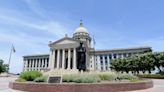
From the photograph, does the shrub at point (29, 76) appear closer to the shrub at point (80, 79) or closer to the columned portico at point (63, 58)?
the shrub at point (80, 79)

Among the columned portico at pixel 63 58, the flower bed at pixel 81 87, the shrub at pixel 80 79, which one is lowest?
the flower bed at pixel 81 87

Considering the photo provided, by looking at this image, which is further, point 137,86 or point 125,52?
point 125,52

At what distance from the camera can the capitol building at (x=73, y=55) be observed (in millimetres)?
74438

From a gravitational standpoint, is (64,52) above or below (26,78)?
above

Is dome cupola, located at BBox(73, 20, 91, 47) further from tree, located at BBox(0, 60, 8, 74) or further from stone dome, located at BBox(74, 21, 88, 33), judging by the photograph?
tree, located at BBox(0, 60, 8, 74)

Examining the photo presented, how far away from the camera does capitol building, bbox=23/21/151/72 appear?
74.4 metres

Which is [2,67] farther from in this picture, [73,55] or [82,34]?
[82,34]

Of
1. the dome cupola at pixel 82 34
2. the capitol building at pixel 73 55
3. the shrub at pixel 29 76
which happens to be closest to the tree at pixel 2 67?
the capitol building at pixel 73 55

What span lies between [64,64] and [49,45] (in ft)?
36.4

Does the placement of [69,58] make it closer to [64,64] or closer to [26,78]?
[64,64]

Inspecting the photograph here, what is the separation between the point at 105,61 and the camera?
303 ft

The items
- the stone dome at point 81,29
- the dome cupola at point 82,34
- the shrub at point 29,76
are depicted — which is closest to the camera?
the shrub at point 29,76

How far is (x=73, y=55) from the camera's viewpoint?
2953 inches

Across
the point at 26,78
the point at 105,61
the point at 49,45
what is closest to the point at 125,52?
the point at 105,61
